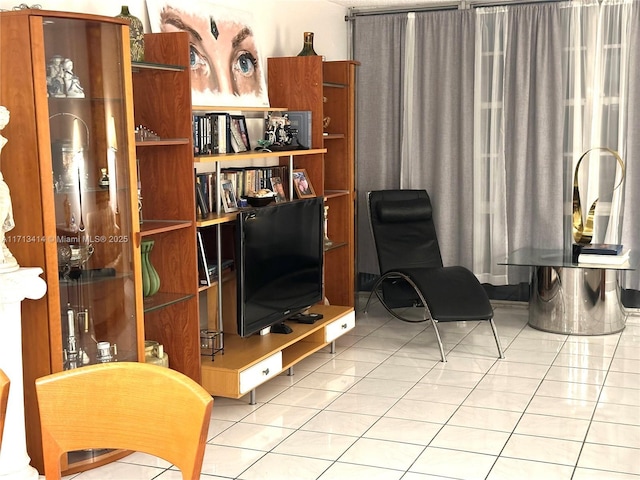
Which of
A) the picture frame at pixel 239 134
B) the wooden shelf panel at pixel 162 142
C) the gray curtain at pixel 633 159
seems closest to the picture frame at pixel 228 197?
the picture frame at pixel 239 134

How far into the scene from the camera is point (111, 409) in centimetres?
190

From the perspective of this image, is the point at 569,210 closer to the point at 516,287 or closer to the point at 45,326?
the point at 516,287

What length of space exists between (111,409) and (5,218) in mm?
1491

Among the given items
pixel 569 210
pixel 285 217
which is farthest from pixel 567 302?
pixel 285 217

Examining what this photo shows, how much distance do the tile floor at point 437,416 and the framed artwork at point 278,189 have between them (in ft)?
3.32

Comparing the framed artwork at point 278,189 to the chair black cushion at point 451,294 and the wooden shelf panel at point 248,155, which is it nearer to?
the wooden shelf panel at point 248,155

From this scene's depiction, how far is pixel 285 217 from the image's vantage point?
477 centimetres

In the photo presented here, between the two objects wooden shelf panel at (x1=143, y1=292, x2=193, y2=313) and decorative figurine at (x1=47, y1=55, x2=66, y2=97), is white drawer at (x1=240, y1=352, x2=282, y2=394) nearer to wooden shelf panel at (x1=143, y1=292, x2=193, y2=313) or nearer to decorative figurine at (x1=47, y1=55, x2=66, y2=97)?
wooden shelf panel at (x1=143, y1=292, x2=193, y2=313)

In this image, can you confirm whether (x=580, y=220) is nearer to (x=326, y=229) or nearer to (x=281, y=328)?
(x=326, y=229)

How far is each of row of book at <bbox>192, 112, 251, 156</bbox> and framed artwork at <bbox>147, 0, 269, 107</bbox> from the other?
6.1 inches

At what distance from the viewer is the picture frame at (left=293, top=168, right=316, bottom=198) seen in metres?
5.31

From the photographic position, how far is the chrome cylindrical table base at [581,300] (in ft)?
18.7

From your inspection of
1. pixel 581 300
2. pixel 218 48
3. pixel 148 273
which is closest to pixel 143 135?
pixel 148 273

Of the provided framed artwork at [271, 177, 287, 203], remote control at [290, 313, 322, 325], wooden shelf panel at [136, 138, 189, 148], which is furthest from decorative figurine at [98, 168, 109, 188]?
remote control at [290, 313, 322, 325]
